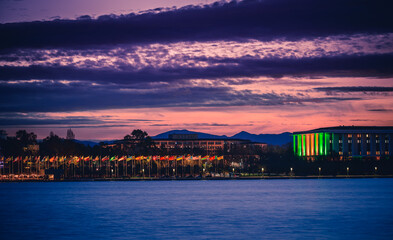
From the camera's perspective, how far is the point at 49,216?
92250mm

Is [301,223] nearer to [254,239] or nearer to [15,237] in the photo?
[254,239]

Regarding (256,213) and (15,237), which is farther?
(256,213)

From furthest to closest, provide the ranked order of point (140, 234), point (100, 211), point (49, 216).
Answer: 1. point (100, 211)
2. point (49, 216)
3. point (140, 234)

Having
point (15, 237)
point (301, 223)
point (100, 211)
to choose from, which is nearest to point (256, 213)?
point (301, 223)

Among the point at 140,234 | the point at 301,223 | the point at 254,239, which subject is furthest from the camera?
the point at 301,223

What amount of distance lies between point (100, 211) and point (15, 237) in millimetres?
35800

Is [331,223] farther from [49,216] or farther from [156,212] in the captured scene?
[49,216]

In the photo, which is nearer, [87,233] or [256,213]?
[87,233]

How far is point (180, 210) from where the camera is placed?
101562mm

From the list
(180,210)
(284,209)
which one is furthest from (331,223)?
(180,210)

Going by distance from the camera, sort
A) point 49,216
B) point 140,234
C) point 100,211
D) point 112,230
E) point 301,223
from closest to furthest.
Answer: point 140,234, point 112,230, point 301,223, point 49,216, point 100,211

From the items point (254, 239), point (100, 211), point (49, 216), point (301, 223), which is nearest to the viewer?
point (254, 239)

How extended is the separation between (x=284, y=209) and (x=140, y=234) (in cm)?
4038

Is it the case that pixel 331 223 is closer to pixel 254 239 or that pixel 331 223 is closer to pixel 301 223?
pixel 301 223
